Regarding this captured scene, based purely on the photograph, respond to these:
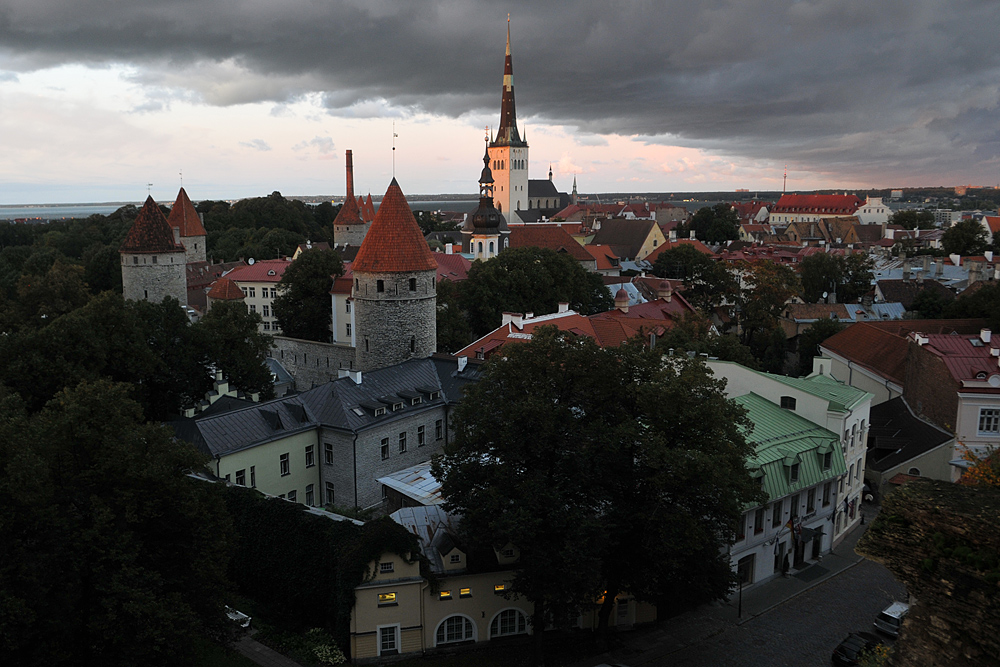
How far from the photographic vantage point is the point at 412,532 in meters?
21.9

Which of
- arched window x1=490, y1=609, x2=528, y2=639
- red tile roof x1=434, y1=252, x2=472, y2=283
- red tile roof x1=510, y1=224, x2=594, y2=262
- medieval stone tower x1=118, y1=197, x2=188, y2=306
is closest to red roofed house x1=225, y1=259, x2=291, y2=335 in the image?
medieval stone tower x1=118, y1=197, x2=188, y2=306

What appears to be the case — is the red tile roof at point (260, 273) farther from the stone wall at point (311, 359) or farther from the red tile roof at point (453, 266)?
the stone wall at point (311, 359)

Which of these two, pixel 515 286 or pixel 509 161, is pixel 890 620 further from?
pixel 509 161

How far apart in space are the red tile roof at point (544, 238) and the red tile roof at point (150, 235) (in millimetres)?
41487

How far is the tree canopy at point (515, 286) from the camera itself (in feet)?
168

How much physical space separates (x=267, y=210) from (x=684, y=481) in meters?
113

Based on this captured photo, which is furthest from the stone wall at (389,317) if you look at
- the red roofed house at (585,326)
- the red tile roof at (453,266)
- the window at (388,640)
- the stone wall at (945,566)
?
the stone wall at (945,566)

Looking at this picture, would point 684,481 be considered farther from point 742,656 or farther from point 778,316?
point 778,316

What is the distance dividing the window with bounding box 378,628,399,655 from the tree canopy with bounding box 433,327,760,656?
3.27 meters

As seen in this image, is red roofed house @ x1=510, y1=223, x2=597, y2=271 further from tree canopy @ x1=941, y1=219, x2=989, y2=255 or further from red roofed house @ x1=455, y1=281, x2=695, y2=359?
tree canopy @ x1=941, y1=219, x2=989, y2=255

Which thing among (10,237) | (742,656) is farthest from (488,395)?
(10,237)

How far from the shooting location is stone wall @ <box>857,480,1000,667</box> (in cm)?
733

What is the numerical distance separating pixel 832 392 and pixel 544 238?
6051cm

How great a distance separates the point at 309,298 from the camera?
52.5 m
